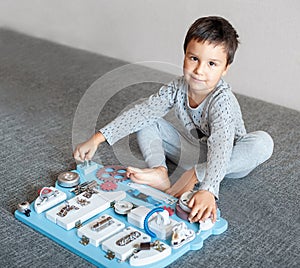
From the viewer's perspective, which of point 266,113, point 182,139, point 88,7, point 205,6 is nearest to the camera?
point 182,139

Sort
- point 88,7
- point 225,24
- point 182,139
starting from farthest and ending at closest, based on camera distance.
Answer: point 88,7, point 182,139, point 225,24

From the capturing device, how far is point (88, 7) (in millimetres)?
2021

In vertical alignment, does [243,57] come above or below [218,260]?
above

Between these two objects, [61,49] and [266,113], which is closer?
[266,113]

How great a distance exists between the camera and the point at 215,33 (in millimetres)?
1101

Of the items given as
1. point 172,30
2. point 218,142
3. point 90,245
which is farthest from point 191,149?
point 172,30

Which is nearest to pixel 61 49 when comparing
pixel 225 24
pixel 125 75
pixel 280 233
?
pixel 125 75

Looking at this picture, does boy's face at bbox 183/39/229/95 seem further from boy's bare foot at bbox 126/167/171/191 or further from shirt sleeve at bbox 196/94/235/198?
boy's bare foot at bbox 126/167/171/191

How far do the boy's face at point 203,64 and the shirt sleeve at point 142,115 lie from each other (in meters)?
0.11

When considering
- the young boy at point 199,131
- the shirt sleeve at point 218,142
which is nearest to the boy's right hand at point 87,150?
the young boy at point 199,131

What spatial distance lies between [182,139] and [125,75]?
0.59 metres

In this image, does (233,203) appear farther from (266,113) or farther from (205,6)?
(205,6)

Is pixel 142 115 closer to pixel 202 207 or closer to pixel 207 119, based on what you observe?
pixel 207 119

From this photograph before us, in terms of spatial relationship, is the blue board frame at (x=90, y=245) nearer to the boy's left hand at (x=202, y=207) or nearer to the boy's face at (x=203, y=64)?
the boy's left hand at (x=202, y=207)
